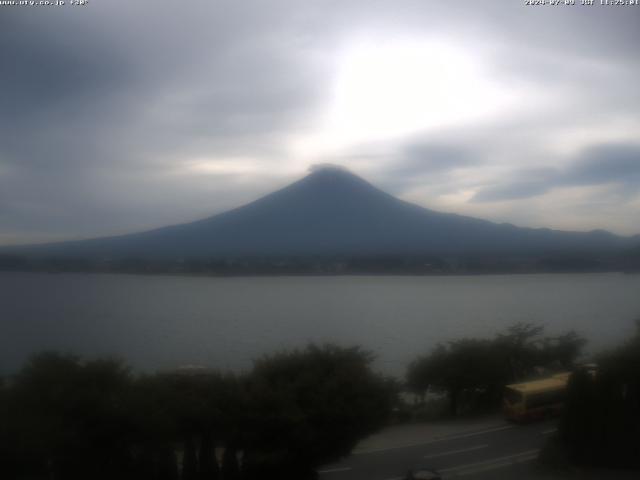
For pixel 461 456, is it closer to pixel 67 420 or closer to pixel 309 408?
pixel 309 408

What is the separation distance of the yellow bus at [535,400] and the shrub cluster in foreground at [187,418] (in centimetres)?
144

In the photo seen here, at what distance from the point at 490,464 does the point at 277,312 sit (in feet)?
13.8

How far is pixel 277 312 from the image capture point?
8469 mm

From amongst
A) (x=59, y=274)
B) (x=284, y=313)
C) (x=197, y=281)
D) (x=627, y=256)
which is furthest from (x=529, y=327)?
(x=59, y=274)

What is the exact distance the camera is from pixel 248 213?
25.5ft

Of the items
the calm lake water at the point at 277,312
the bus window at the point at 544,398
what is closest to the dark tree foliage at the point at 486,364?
the calm lake water at the point at 277,312

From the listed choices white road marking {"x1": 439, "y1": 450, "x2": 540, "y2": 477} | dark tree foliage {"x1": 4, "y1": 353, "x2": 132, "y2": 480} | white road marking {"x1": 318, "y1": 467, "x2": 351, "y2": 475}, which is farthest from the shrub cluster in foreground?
white road marking {"x1": 439, "y1": 450, "x2": 540, "y2": 477}

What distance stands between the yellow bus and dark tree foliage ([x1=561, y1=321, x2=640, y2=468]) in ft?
0.84

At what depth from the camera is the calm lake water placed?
19.6ft

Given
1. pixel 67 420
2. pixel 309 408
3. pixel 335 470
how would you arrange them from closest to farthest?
pixel 67 420, pixel 309 408, pixel 335 470

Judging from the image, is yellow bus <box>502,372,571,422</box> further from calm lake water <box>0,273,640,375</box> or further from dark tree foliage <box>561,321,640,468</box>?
calm lake water <box>0,273,640,375</box>

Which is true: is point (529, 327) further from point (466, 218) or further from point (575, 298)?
point (575, 298)

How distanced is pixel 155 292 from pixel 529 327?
17.8ft

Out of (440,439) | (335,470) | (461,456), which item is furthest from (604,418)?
(335,470)
